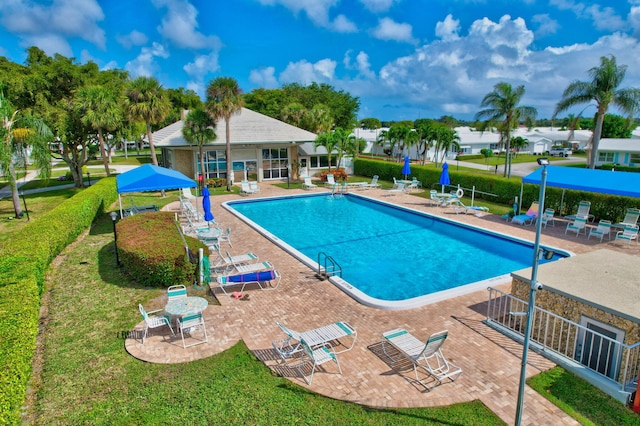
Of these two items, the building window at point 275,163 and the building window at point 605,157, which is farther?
the building window at point 605,157

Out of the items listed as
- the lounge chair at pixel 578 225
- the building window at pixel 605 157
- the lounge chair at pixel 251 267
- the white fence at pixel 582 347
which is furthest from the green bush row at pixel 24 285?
the building window at pixel 605 157

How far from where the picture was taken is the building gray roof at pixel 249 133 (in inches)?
1158

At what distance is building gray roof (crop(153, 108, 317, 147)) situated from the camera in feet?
96.5

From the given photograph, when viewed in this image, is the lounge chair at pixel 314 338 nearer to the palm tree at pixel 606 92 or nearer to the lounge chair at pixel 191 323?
the lounge chair at pixel 191 323

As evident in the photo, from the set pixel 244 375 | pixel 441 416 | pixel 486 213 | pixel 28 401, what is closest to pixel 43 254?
pixel 28 401

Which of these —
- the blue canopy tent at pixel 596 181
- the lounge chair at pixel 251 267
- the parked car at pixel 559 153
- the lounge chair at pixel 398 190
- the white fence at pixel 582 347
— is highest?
the blue canopy tent at pixel 596 181

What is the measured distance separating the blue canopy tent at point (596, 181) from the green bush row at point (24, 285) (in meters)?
16.3

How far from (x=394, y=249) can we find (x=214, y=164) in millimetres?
19592

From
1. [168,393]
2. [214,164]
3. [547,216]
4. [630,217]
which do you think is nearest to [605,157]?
[630,217]

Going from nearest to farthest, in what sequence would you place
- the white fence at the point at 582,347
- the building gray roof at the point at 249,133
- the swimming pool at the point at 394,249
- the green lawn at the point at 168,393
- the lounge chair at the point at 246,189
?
the green lawn at the point at 168,393 < the white fence at the point at 582,347 < the swimming pool at the point at 394,249 < the lounge chair at the point at 246,189 < the building gray roof at the point at 249,133

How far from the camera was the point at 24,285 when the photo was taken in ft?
28.1

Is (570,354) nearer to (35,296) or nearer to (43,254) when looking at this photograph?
(35,296)

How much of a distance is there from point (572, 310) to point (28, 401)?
32.2 ft

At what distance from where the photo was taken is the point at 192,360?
25.0 ft
